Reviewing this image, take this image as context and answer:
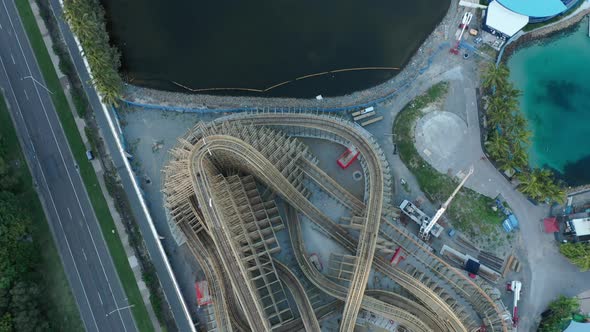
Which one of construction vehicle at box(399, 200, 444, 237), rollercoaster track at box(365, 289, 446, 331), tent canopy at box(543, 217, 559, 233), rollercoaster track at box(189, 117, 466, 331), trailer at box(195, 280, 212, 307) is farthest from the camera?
tent canopy at box(543, 217, 559, 233)

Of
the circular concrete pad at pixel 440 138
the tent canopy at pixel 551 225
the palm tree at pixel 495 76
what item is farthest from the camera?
the circular concrete pad at pixel 440 138

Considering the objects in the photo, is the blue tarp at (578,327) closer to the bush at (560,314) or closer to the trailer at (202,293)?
the bush at (560,314)

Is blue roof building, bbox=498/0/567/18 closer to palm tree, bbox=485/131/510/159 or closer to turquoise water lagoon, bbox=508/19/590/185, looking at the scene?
turquoise water lagoon, bbox=508/19/590/185

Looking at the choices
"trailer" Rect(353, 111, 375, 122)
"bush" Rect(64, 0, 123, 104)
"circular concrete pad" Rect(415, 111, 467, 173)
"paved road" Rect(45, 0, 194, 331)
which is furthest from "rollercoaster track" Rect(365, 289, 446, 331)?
"bush" Rect(64, 0, 123, 104)

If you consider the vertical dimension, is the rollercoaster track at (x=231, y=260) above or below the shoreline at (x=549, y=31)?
below

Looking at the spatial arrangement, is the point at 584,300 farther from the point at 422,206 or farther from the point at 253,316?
the point at 253,316

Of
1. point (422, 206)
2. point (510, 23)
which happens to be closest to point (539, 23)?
point (510, 23)

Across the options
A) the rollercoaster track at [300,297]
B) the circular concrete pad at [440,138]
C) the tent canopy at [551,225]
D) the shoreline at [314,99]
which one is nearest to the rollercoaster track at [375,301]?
the rollercoaster track at [300,297]
